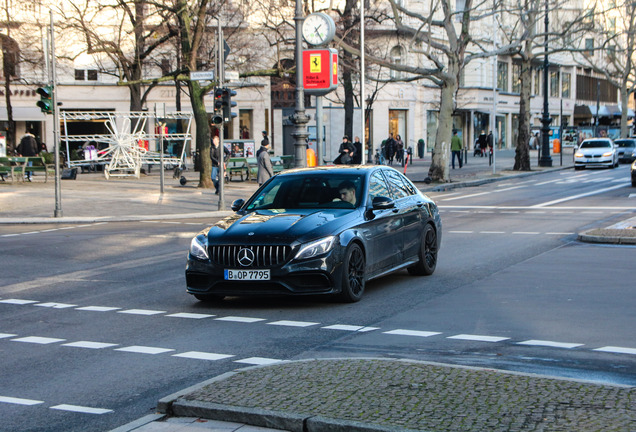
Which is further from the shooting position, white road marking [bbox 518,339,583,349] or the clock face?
the clock face

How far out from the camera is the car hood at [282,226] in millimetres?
9898

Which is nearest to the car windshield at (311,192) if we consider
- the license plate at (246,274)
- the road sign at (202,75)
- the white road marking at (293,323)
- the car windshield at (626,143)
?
the license plate at (246,274)

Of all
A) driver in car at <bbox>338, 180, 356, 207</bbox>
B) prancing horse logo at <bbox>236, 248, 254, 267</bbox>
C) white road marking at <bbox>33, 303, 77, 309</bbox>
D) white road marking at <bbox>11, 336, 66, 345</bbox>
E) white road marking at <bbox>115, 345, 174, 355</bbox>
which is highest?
driver in car at <bbox>338, 180, 356, 207</bbox>

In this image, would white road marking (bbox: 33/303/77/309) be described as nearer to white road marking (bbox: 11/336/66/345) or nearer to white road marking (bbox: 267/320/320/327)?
white road marking (bbox: 11/336/66/345)

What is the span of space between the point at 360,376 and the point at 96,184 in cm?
3112

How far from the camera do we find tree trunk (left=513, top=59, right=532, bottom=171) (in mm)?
45938

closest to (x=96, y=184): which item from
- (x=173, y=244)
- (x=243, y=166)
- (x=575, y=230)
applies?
(x=243, y=166)

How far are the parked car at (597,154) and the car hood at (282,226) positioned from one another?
40.5 meters

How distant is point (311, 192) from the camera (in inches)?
443

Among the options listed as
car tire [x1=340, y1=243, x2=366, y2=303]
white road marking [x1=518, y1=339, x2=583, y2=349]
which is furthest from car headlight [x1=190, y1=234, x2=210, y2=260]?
white road marking [x1=518, y1=339, x2=583, y2=349]

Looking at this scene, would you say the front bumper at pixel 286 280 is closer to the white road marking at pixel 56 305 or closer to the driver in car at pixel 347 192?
the driver in car at pixel 347 192

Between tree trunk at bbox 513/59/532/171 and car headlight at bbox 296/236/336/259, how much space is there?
122 feet

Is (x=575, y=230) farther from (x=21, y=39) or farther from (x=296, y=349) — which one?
(x=21, y=39)

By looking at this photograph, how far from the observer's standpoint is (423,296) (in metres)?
10.8
